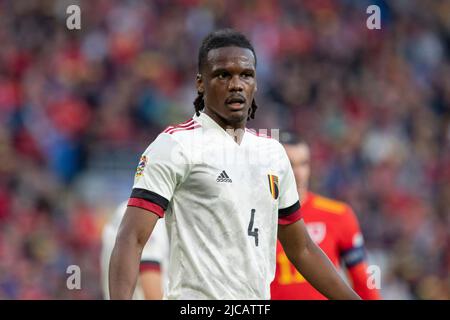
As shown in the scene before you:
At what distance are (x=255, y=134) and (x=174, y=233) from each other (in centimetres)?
65

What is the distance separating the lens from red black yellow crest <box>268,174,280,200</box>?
4496 mm

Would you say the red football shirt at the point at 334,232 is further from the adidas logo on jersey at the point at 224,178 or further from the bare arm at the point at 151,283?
the adidas logo on jersey at the point at 224,178

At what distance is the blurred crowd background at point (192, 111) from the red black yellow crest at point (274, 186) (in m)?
7.03

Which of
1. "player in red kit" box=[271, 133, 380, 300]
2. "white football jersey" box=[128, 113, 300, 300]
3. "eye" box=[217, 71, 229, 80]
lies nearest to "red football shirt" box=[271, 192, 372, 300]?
"player in red kit" box=[271, 133, 380, 300]

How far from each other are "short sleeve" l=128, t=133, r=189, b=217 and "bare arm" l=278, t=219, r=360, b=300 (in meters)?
0.68

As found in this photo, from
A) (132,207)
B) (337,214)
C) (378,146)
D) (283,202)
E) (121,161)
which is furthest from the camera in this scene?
(378,146)

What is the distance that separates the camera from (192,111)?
1318cm

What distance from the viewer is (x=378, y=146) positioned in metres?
13.4

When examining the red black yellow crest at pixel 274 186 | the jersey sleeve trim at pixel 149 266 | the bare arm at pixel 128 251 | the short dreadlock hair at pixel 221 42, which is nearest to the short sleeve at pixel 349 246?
the jersey sleeve trim at pixel 149 266

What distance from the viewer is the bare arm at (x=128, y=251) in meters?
4.06

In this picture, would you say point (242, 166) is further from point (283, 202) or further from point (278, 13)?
point (278, 13)

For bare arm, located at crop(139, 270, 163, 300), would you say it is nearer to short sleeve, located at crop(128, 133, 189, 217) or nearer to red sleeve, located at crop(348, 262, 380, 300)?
red sleeve, located at crop(348, 262, 380, 300)

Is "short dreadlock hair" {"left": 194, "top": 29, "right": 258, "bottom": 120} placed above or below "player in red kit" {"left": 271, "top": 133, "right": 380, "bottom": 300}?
above

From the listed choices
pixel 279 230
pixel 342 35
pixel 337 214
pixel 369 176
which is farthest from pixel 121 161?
pixel 279 230
